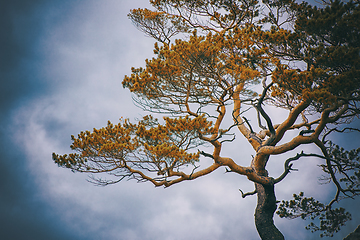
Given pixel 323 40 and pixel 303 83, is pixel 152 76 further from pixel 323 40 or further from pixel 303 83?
pixel 323 40

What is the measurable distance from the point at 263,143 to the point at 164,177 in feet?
6.99

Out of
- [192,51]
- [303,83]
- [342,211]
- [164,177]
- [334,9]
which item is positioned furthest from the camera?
[342,211]

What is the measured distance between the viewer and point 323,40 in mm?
3969

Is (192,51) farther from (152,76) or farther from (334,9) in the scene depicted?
(334,9)

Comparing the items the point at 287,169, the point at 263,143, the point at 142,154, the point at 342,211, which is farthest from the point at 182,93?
the point at 342,211

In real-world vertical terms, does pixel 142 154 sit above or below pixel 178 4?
below

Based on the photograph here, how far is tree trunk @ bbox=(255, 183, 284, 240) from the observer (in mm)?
4852

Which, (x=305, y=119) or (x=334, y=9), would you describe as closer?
(x=334, y=9)

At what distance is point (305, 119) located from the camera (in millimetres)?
6148

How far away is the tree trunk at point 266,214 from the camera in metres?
4.85

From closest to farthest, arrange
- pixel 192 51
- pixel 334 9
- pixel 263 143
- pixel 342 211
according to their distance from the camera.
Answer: pixel 334 9, pixel 192 51, pixel 263 143, pixel 342 211

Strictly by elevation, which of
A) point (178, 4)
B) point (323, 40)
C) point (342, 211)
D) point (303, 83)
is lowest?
point (342, 211)

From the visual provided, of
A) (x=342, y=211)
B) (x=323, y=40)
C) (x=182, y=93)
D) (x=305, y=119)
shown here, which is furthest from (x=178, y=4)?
(x=342, y=211)

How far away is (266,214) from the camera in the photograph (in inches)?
200
